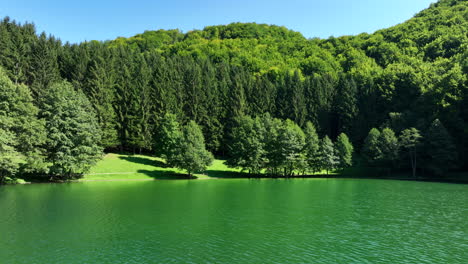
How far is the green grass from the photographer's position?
235ft

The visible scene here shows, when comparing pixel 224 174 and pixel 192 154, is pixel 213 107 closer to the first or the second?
pixel 224 174

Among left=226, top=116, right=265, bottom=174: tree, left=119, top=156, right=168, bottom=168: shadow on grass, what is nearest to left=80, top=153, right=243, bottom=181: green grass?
left=119, top=156, right=168, bottom=168: shadow on grass

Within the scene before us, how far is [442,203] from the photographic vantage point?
124ft

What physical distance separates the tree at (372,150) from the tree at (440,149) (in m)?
11.9

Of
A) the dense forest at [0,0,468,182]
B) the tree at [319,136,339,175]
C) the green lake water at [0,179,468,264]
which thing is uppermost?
the dense forest at [0,0,468,182]

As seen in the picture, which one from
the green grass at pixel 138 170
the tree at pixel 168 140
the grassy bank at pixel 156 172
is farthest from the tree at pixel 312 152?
the tree at pixel 168 140

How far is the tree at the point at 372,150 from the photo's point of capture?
3415 inches

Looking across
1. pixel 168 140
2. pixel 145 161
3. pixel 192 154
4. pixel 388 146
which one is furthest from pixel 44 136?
pixel 388 146

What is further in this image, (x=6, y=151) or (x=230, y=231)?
(x=6, y=151)

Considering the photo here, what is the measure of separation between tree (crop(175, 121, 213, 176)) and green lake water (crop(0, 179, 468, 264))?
3626cm

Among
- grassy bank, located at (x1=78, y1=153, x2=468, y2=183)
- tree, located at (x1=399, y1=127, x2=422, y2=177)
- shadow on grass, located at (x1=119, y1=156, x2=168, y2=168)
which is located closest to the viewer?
grassy bank, located at (x1=78, y1=153, x2=468, y2=183)

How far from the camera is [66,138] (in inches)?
2486

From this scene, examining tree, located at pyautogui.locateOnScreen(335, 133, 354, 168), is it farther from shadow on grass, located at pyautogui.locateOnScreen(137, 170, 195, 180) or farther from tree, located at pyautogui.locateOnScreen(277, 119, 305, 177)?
shadow on grass, located at pyautogui.locateOnScreen(137, 170, 195, 180)

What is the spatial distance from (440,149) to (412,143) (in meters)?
7.66
